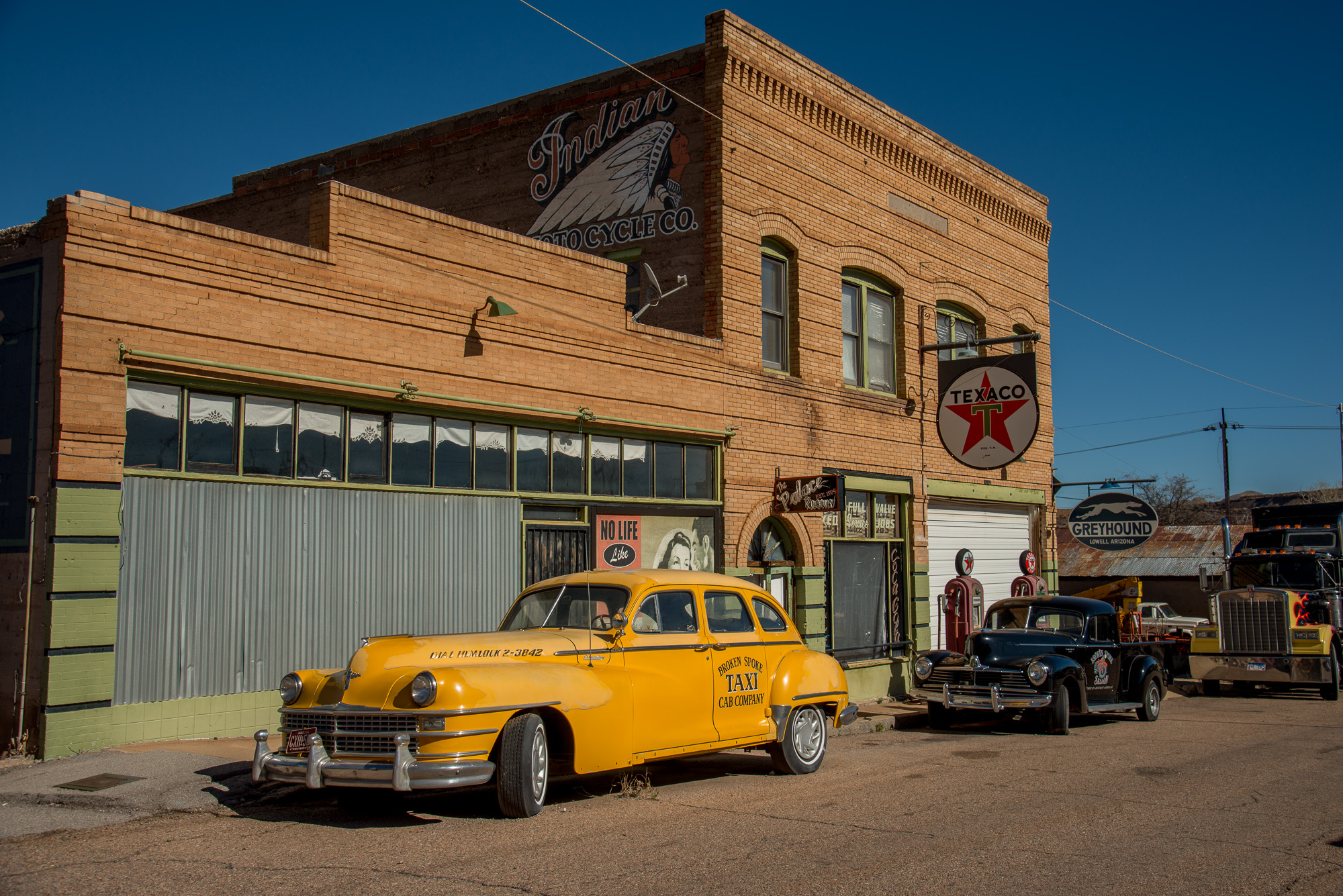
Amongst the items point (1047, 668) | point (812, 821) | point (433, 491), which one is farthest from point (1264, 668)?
point (433, 491)

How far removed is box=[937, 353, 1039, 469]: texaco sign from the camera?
17.7 metres

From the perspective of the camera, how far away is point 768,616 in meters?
10.1

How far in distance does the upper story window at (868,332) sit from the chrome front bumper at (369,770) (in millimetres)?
12764

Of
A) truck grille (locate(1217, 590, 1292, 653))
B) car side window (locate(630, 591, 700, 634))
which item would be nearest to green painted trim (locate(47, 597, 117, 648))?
car side window (locate(630, 591, 700, 634))

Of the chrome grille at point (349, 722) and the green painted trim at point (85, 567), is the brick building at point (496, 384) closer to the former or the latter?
the green painted trim at point (85, 567)

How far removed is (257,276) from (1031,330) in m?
18.1

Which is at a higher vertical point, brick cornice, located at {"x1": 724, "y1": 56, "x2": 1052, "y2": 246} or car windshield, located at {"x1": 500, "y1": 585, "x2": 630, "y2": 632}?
brick cornice, located at {"x1": 724, "y1": 56, "x2": 1052, "y2": 246}

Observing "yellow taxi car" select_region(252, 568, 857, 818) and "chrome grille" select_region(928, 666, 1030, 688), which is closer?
"yellow taxi car" select_region(252, 568, 857, 818)

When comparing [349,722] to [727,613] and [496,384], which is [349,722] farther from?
[496,384]

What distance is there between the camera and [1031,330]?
24.2 meters

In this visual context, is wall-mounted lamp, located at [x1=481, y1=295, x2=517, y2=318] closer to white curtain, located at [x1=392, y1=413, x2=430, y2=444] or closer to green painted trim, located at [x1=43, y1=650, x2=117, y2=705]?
white curtain, located at [x1=392, y1=413, x2=430, y2=444]

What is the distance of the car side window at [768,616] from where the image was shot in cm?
997

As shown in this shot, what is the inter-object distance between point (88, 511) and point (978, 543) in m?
16.8

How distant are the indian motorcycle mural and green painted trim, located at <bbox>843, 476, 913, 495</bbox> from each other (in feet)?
16.5
